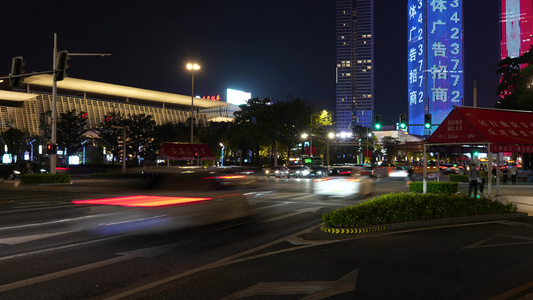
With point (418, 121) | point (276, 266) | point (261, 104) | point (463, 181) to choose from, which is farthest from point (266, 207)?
point (418, 121)

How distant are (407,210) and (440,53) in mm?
195710

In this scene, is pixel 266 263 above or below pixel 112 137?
below

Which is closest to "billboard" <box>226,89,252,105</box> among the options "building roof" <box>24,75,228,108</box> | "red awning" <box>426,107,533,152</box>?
"building roof" <box>24,75,228,108</box>

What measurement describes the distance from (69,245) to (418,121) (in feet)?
662

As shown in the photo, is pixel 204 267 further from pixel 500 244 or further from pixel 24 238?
pixel 500 244

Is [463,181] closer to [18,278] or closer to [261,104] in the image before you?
[18,278]

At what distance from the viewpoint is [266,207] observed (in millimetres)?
17969

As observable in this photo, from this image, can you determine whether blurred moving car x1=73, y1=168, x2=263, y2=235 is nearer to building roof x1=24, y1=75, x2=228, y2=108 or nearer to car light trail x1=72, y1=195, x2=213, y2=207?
car light trail x1=72, y1=195, x2=213, y2=207

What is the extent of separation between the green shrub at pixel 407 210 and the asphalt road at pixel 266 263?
0.52 metres

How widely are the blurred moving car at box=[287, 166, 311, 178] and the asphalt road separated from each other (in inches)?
1312

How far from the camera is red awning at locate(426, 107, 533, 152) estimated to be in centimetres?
1936

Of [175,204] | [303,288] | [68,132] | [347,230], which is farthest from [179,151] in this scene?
[303,288]

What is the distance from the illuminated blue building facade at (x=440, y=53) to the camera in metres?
187

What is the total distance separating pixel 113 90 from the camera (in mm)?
105125
